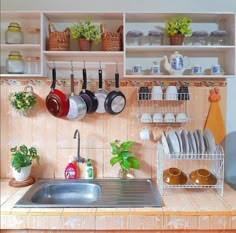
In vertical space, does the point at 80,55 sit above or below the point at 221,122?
above

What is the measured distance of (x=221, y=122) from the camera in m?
1.77

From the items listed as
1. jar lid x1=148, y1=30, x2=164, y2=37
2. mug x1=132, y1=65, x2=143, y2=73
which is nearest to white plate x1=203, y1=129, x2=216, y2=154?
mug x1=132, y1=65, x2=143, y2=73

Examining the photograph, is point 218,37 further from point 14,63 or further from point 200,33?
point 14,63

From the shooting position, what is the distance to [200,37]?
176 cm

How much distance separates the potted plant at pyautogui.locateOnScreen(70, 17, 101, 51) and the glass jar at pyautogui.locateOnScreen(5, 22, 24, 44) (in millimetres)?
295

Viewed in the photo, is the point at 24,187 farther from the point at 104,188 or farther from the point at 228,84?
the point at 228,84

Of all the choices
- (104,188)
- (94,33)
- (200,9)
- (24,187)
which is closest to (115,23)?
(94,33)

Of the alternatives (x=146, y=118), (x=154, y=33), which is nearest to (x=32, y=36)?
(x=154, y=33)

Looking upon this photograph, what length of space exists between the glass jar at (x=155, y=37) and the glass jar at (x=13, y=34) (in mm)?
721

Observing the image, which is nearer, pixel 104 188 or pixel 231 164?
pixel 104 188

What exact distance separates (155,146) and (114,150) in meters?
0.25

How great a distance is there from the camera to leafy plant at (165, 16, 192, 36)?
165cm

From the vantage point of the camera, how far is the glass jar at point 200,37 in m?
1.72

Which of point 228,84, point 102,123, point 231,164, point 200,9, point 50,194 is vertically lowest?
point 50,194
